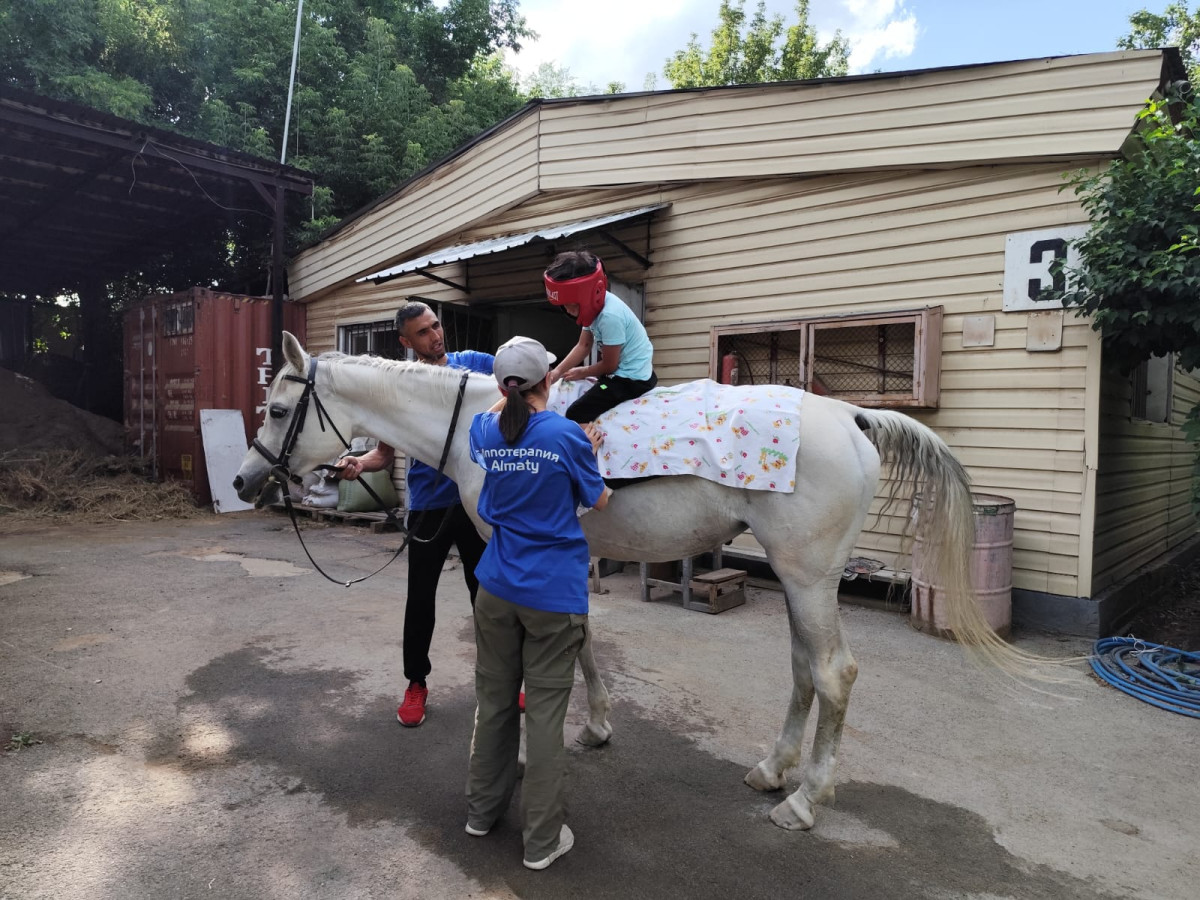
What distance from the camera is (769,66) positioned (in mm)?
24000

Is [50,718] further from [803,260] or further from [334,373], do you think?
[803,260]

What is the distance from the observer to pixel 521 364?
2.18 meters

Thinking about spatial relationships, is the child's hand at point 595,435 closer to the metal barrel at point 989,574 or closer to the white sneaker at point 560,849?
the white sneaker at point 560,849

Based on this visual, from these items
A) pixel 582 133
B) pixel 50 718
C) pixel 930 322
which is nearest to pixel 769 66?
pixel 582 133

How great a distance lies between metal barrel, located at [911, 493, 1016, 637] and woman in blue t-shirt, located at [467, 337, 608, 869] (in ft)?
10.7

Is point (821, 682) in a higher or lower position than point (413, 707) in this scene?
higher

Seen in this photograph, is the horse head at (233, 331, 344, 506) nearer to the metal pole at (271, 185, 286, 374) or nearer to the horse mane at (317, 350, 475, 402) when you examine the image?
Result: the horse mane at (317, 350, 475, 402)

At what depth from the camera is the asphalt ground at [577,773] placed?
2205mm

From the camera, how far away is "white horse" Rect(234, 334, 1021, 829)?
2.60 m

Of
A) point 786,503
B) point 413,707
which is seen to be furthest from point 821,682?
point 413,707

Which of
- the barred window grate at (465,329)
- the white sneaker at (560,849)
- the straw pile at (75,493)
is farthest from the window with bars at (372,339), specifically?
the white sneaker at (560,849)

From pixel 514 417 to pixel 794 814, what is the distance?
5.93 feet

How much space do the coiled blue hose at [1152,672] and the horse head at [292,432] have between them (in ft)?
15.0

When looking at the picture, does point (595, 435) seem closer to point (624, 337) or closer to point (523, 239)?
point (624, 337)
